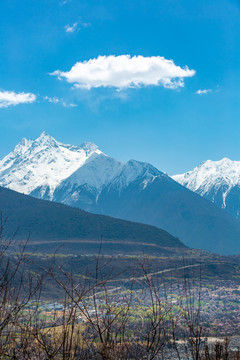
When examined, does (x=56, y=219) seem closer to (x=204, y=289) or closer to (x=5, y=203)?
(x=5, y=203)

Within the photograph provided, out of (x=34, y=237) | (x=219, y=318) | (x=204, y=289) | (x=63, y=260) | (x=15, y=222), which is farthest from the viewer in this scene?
(x=15, y=222)

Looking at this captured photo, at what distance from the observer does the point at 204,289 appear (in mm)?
90688

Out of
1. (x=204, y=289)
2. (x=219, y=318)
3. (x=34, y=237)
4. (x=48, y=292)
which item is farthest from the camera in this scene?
(x=34, y=237)

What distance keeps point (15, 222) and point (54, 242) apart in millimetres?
21997

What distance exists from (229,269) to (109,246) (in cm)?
3880

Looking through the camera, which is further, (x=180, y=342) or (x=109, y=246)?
(x=109, y=246)

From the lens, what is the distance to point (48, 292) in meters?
82.1

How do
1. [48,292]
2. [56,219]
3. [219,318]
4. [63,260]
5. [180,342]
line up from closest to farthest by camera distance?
[180,342] < [219,318] < [48,292] < [63,260] < [56,219]

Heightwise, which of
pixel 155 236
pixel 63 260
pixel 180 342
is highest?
pixel 155 236

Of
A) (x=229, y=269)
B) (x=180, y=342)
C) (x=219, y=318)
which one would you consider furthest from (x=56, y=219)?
(x=180, y=342)

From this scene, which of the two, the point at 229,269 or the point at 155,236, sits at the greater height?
the point at 155,236

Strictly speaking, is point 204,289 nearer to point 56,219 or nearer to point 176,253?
point 176,253

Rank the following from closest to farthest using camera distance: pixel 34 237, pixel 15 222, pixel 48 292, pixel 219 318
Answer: pixel 219 318 → pixel 48 292 → pixel 34 237 → pixel 15 222

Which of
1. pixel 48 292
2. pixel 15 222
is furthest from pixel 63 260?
pixel 15 222
